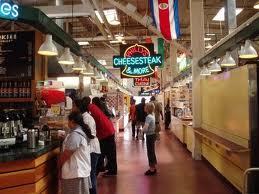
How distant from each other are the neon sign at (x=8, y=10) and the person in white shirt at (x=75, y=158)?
147 centimetres

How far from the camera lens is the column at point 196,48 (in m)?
9.76

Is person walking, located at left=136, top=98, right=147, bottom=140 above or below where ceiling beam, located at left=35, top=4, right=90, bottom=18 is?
below

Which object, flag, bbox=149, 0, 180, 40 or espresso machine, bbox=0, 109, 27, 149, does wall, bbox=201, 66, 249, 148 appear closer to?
flag, bbox=149, 0, 180, 40

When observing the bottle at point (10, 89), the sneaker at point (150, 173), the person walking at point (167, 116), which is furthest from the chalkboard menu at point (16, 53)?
the person walking at point (167, 116)

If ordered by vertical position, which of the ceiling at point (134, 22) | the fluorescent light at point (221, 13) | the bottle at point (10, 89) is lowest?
the bottle at point (10, 89)

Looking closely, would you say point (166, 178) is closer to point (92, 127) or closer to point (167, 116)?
point (92, 127)

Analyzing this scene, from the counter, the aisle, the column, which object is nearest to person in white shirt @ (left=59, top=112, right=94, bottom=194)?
the counter

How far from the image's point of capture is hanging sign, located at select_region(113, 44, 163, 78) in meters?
9.63

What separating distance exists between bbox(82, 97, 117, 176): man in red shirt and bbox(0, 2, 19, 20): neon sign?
8.18 ft

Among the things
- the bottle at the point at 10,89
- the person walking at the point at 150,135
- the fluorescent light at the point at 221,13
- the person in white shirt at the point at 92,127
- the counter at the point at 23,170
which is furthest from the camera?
the fluorescent light at the point at 221,13

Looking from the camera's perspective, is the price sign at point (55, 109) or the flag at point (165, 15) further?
the flag at point (165, 15)

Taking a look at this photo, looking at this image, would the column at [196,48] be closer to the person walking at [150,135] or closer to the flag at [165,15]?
the person walking at [150,135]

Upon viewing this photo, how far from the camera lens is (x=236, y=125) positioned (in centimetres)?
646

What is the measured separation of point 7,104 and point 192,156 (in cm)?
543
